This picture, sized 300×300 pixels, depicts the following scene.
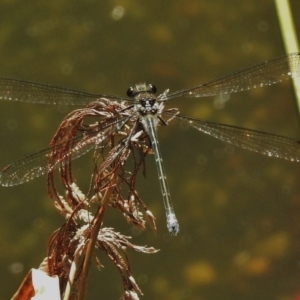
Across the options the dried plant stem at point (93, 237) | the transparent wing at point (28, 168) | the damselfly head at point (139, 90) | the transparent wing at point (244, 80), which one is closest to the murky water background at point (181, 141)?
the transparent wing at point (244, 80)

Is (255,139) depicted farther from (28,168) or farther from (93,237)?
(93,237)

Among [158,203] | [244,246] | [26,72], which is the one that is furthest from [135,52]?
[244,246]

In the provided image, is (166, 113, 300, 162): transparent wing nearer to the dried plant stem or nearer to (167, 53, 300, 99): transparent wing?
(167, 53, 300, 99): transparent wing

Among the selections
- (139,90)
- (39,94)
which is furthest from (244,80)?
Result: (39,94)

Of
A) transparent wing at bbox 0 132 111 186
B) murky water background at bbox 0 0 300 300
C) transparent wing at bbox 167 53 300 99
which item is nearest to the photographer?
transparent wing at bbox 0 132 111 186

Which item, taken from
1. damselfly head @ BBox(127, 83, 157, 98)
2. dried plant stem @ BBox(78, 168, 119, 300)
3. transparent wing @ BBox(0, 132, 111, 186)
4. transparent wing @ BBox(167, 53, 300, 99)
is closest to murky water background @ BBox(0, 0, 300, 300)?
transparent wing @ BBox(167, 53, 300, 99)

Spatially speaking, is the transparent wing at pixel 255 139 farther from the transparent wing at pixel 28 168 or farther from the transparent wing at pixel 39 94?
the transparent wing at pixel 28 168
